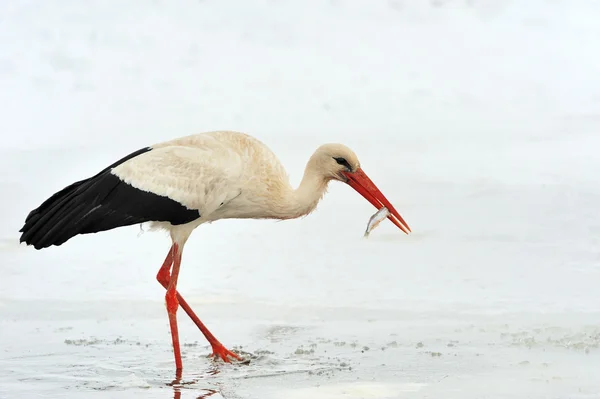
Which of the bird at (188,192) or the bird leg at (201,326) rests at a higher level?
the bird at (188,192)

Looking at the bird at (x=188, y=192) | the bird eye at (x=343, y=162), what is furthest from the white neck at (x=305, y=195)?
the bird eye at (x=343, y=162)

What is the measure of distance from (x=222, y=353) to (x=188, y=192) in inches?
52.3

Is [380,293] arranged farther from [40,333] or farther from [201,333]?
[40,333]

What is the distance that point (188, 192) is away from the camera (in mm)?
9492

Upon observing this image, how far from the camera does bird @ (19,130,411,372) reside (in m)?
9.35

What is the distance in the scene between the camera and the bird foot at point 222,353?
9.34 meters

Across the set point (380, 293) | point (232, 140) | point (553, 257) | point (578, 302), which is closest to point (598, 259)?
point (553, 257)

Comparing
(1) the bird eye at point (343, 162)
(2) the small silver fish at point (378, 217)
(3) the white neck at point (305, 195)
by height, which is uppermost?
(1) the bird eye at point (343, 162)

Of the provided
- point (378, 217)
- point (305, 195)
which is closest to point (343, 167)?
point (305, 195)

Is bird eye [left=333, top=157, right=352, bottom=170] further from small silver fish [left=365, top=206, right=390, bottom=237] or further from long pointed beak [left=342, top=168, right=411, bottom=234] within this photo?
small silver fish [left=365, top=206, right=390, bottom=237]

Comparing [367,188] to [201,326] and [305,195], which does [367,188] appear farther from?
[201,326]

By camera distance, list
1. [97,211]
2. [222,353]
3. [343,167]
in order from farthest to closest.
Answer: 1. [343,167]
2. [222,353]
3. [97,211]

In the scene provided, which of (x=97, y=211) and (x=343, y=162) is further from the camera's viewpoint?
(x=343, y=162)

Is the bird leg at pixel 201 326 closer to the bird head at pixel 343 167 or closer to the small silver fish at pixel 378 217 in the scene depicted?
the bird head at pixel 343 167
